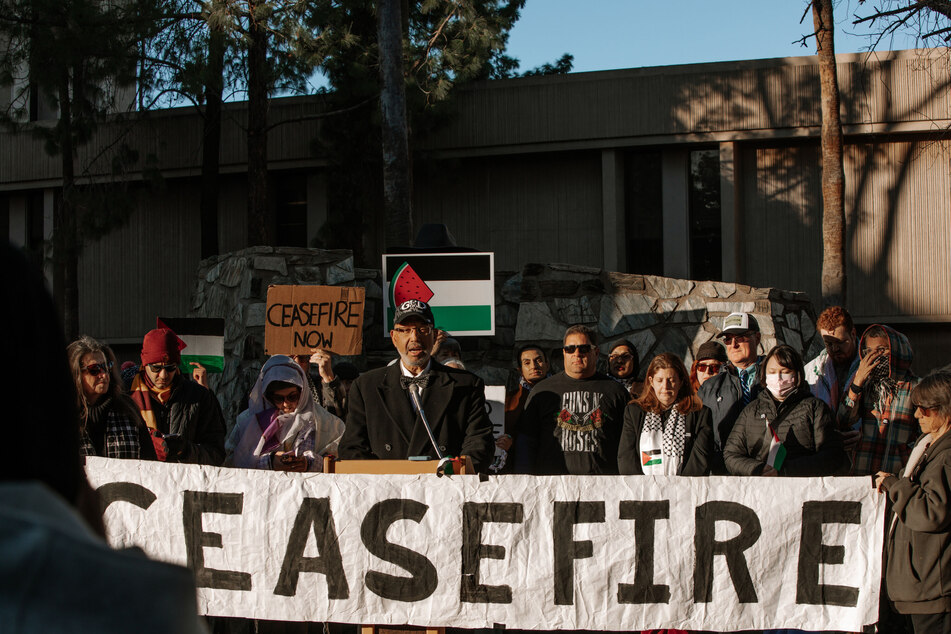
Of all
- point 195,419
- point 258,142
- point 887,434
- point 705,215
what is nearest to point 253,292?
point 258,142

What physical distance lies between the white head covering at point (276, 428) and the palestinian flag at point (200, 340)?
2974mm

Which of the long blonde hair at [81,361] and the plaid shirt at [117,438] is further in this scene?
the plaid shirt at [117,438]

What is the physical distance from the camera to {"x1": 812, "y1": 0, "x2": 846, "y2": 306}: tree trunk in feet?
48.5

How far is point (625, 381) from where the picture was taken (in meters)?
7.56

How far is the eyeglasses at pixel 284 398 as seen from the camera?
6.26 metres

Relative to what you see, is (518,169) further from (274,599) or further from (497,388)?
(274,599)

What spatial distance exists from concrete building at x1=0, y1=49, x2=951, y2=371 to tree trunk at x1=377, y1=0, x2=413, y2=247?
11.9 feet

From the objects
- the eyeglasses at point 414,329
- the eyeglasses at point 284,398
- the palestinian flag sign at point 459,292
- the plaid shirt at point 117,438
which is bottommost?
the plaid shirt at point 117,438

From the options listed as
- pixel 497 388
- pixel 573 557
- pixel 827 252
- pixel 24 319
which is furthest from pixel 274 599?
pixel 827 252

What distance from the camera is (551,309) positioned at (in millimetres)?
12984

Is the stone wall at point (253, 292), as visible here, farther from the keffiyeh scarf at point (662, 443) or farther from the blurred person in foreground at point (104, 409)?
the keffiyeh scarf at point (662, 443)

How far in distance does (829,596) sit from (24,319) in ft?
17.3

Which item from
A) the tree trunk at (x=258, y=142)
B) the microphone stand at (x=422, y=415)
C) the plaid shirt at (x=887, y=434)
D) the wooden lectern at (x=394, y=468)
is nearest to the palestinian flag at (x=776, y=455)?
the plaid shirt at (x=887, y=434)

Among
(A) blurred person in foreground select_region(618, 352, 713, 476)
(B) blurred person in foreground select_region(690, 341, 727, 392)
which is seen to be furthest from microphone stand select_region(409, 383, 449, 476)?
(B) blurred person in foreground select_region(690, 341, 727, 392)
